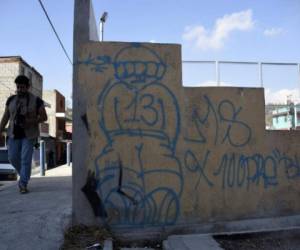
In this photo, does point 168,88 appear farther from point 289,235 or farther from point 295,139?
point 289,235

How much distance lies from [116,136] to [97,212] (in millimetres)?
883

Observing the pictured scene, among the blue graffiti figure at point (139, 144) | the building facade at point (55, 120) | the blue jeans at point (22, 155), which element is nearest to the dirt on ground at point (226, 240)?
the blue graffiti figure at point (139, 144)

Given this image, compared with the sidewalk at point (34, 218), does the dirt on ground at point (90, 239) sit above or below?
below

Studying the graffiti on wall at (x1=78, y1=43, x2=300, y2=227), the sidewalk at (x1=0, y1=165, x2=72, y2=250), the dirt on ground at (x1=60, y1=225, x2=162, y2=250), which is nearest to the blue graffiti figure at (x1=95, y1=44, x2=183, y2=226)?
the graffiti on wall at (x1=78, y1=43, x2=300, y2=227)

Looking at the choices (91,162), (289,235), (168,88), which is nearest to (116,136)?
(91,162)

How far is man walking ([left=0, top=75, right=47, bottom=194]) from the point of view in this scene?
5.51 meters

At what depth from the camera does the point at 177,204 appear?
4.84 metres

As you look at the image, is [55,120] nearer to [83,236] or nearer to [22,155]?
[22,155]

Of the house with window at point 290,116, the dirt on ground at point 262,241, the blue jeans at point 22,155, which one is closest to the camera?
the dirt on ground at point 262,241

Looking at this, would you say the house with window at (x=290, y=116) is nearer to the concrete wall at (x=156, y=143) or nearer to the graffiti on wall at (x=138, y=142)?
the concrete wall at (x=156, y=143)

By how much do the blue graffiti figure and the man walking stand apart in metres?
1.39

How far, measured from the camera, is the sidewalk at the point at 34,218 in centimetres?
395

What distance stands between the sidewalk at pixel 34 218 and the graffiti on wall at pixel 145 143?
597mm

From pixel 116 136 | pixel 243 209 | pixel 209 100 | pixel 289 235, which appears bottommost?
pixel 289 235
